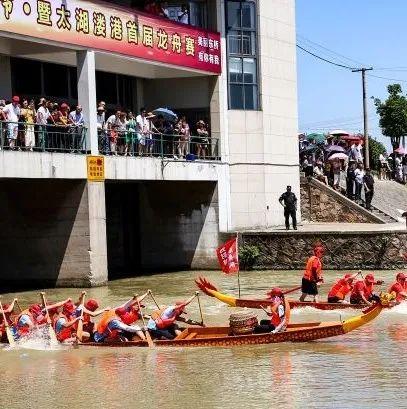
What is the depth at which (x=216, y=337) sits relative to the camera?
18.7 metres

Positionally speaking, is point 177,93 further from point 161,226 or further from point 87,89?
point 87,89

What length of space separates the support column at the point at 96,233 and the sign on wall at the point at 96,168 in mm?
164

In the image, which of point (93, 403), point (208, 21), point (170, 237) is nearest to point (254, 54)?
point (208, 21)

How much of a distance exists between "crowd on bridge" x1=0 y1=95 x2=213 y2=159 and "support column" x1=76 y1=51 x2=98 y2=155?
0.32 meters

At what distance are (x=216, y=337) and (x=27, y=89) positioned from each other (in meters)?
15.9

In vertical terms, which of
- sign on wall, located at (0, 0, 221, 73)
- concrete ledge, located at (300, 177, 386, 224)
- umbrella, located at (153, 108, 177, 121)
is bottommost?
concrete ledge, located at (300, 177, 386, 224)

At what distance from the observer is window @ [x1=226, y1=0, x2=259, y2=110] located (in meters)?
36.2

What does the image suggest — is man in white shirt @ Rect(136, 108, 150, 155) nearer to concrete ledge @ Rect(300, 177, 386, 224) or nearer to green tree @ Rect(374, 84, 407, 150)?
concrete ledge @ Rect(300, 177, 386, 224)

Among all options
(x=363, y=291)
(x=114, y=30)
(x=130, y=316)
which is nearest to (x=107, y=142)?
(x=114, y=30)

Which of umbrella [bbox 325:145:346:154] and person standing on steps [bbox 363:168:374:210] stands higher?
umbrella [bbox 325:145:346:154]

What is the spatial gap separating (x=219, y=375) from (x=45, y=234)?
1479cm

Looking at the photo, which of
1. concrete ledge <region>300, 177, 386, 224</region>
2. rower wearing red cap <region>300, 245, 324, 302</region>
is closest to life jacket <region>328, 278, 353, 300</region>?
rower wearing red cap <region>300, 245, 324, 302</region>

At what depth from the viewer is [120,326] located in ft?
62.1

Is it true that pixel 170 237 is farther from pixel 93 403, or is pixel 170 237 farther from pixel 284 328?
pixel 93 403
